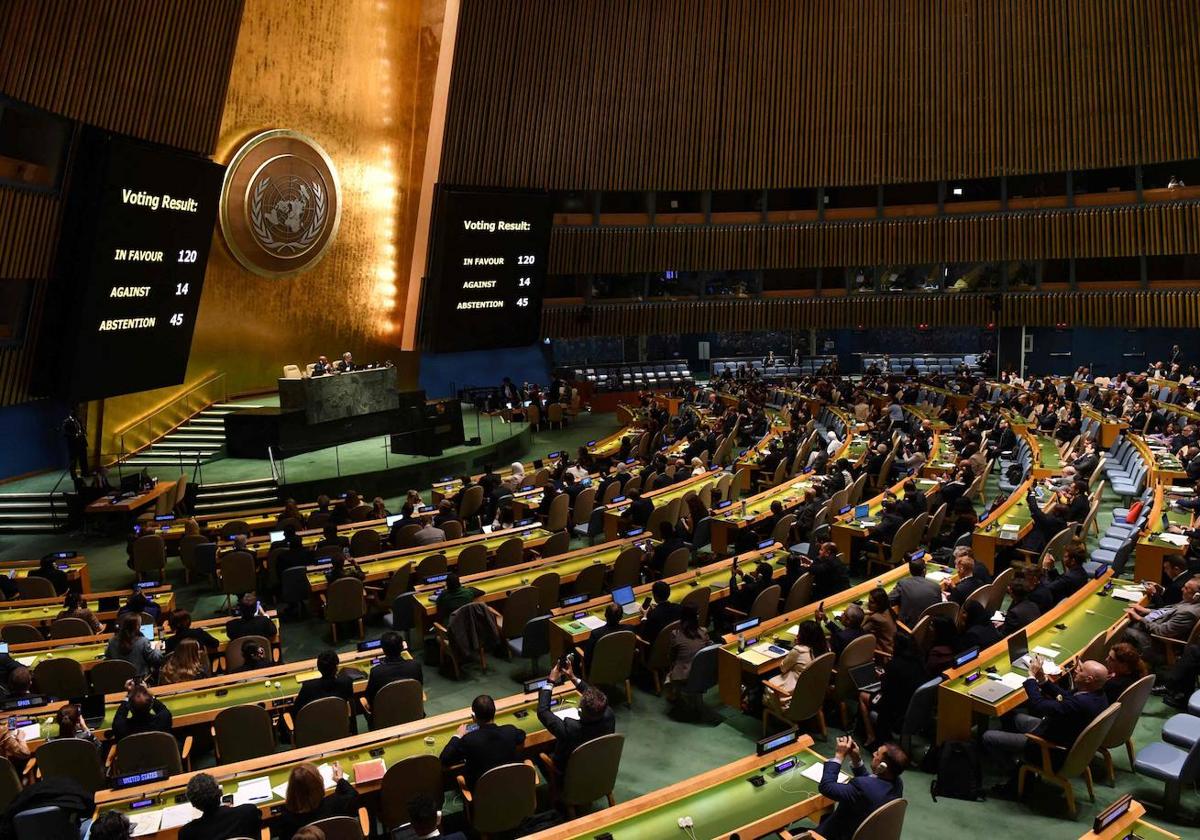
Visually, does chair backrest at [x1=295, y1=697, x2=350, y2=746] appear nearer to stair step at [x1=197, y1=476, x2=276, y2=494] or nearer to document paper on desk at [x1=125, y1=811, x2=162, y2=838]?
document paper on desk at [x1=125, y1=811, x2=162, y2=838]

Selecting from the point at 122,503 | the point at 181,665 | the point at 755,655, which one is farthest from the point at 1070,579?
the point at 122,503

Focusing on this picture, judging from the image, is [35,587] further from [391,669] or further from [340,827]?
[340,827]

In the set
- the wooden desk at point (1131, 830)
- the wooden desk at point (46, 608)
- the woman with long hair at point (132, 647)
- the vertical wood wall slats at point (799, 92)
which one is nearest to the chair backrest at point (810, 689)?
the wooden desk at point (1131, 830)

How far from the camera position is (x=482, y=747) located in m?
6.06

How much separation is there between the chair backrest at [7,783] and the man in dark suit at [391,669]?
233 centimetres

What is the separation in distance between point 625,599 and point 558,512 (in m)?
5.09

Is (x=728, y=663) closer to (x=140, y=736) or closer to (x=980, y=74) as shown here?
(x=140, y=736)

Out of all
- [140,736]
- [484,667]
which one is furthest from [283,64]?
[140,736]

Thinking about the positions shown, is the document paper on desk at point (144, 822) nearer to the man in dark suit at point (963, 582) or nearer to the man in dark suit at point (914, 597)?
the man in dark suit at point (914, 597)

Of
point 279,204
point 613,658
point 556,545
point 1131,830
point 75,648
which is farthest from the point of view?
point 279,204

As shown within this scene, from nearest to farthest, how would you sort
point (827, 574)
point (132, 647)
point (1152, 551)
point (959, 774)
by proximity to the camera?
point (959, 774)
point (132, 647)
point (827, 574)
point (1152, 551)

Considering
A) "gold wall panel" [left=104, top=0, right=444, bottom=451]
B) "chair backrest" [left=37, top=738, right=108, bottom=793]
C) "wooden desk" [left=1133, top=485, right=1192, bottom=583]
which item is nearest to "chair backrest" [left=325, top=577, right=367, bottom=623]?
"chair backrest" [left=37, top=738, right=108, bottom=793]

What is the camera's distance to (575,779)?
243 inches

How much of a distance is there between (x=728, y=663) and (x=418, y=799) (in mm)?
3637
